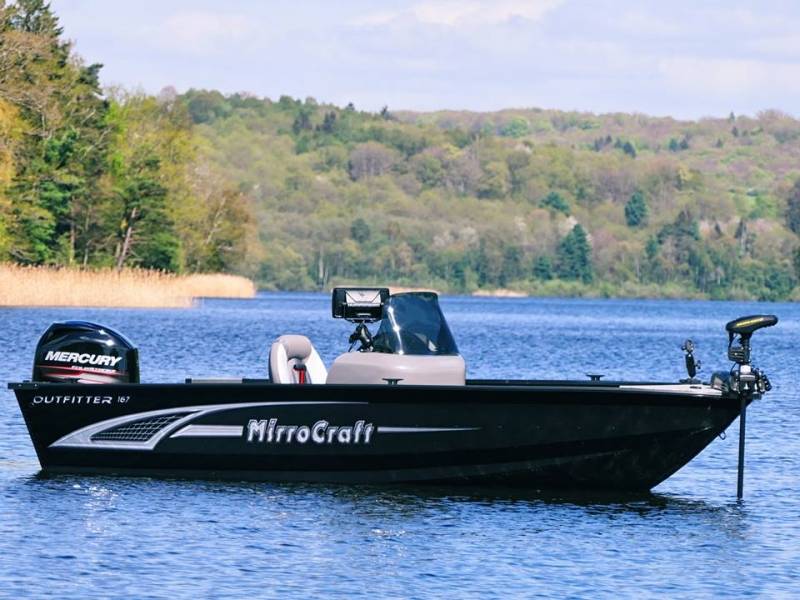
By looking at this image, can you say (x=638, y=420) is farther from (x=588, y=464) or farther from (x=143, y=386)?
(x=143, y=386)

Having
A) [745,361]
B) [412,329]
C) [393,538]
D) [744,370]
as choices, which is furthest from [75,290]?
[393,538]

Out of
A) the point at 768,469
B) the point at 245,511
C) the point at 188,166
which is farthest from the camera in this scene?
the point at 188,166

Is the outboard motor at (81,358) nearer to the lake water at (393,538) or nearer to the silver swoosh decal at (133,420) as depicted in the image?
the silver swoosh decal at (133,420)

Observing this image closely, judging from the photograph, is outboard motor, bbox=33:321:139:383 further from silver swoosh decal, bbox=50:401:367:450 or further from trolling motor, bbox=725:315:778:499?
trolling motor, bbox=725:315:778:499

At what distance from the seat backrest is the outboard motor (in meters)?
1.65

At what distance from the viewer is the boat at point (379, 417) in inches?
695

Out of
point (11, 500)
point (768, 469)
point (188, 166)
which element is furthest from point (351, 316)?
point (188, 166)

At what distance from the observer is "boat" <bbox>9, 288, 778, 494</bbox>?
1766cm

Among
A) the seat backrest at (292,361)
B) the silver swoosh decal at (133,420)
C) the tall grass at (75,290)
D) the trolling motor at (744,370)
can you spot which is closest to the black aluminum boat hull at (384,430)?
the silver swoosh decal at (133,420)

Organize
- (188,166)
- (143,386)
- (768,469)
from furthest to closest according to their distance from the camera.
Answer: (188,166) < (768,469) < (143,386)

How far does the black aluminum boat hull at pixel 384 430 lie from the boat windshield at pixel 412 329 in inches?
27.9

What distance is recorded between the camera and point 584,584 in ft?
46.0

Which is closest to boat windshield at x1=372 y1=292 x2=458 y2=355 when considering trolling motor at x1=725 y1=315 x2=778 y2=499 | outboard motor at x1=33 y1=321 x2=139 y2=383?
outboard motor at x1=33 y1=321 x2=139 y2=383

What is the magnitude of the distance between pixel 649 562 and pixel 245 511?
425cm
